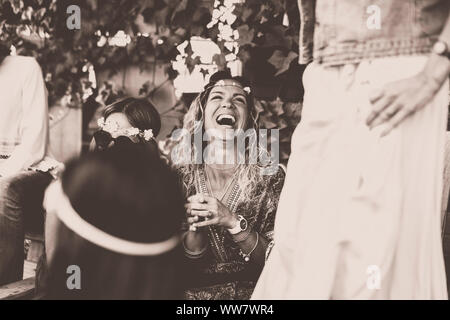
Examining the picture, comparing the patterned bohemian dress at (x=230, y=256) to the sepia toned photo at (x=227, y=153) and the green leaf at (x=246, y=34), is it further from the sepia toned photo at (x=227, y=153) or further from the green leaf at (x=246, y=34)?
the green leaf at (x=246, y=34)

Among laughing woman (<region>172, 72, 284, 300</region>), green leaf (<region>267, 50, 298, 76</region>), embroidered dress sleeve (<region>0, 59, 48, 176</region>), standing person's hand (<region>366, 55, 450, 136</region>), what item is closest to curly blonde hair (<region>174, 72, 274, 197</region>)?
laughing woman (<region>172, 72, 284, 300</region>)

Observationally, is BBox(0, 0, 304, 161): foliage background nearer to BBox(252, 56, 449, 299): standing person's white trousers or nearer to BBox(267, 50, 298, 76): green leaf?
BBox(267, 50, 298, 76): green leaf

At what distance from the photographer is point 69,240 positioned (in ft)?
4.48

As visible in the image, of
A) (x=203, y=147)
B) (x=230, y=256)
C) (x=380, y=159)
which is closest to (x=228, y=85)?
(x=203, y=147)

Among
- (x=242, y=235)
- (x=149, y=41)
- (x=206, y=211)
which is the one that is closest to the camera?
(x=206, y=211)

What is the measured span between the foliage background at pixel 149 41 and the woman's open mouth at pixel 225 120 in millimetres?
394

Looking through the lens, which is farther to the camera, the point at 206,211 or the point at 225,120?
the point at 225,120

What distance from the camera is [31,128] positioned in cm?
323

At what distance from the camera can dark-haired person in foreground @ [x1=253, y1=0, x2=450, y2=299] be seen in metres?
1.93

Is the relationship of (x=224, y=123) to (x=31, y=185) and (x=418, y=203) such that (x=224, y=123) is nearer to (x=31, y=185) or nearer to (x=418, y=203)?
(x=31, y=185)

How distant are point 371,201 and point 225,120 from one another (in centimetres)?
A: 121

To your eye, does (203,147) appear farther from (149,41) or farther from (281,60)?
(149,41)

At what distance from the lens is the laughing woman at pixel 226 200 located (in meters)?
2.81
